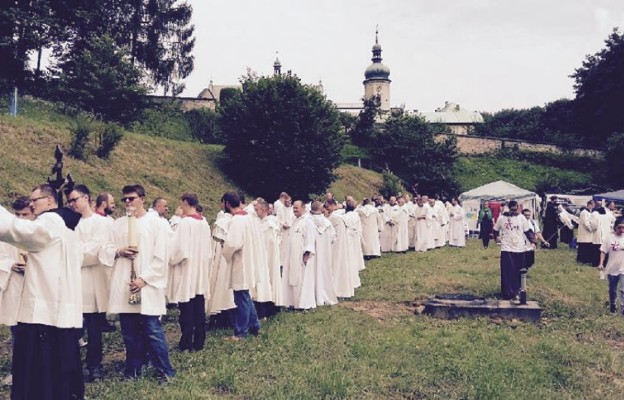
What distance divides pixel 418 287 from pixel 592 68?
5160 centimetres

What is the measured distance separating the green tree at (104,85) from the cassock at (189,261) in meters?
20.2

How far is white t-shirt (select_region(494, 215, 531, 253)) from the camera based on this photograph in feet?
39.9

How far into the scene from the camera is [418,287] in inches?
525

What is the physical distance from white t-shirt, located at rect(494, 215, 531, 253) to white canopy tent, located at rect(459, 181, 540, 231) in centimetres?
1638

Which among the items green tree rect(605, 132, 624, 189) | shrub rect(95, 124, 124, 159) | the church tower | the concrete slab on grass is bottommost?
the concrete slab on grass

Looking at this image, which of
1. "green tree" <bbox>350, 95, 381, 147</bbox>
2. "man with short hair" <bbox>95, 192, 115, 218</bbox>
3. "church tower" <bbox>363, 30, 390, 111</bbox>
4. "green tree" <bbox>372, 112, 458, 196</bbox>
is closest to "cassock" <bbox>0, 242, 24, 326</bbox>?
"man with short hair" <bbox>95, 192, 115, 218</bbox>

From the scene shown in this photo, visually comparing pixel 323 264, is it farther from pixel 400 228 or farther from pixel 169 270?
pixel 400 228

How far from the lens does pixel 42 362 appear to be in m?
5.09

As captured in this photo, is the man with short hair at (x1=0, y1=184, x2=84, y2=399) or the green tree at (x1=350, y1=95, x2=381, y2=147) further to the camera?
the green tree at (x1=350, y1=95, x2=381, y2=147)

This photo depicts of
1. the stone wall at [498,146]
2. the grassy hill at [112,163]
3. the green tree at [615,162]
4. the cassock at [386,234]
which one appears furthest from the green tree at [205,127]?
the green tree at [615,162]

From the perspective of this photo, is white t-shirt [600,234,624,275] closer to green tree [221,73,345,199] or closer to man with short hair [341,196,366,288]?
man with short hair [341,196,366,288]

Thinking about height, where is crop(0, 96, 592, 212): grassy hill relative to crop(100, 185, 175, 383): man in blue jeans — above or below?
above

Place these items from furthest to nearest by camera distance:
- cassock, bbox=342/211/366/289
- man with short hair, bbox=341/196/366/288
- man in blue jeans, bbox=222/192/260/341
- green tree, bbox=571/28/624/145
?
green tree, bbox=571/28/624/145, man with short hair, bbox=341/196/366/288, cassock, bbox=342/211/366/289, man in blue jeans, bbox=222/192/260/341

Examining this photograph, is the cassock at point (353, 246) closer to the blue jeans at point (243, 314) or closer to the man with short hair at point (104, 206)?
the blue jeans at point (243, 314)
